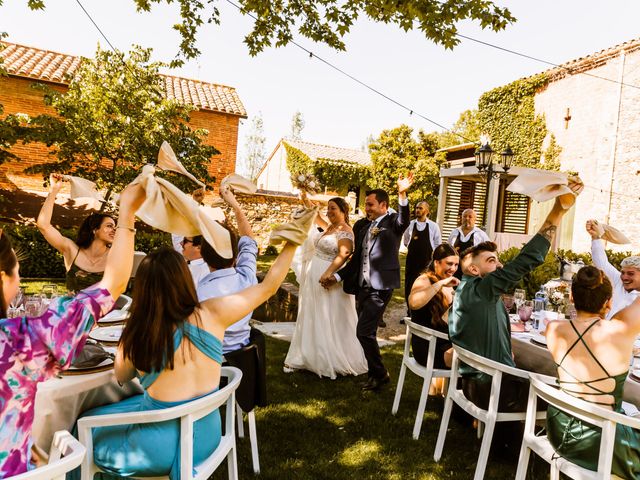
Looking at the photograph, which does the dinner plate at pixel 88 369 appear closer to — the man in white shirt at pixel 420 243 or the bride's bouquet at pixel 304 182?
the bride's bouquet at pixel 304 182

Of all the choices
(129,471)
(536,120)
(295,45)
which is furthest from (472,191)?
(129,471)

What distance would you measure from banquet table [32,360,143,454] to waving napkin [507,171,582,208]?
2.29 meters

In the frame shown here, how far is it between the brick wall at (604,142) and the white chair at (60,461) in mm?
16043

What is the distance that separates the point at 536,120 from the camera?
17578 millimetres

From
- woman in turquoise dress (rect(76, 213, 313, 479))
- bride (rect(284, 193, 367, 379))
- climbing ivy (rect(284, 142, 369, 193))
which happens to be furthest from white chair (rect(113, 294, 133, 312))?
climbing ivy (rect(284, 142, 369, 193))

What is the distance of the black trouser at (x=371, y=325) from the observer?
4.69 metres

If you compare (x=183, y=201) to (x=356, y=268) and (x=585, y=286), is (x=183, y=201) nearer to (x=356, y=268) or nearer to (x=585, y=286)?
(x=585, y=286)

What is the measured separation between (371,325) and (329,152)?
27236 millimetres

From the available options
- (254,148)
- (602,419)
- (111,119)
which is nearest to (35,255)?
(111,119)

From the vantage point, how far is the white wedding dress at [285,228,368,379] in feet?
16.7

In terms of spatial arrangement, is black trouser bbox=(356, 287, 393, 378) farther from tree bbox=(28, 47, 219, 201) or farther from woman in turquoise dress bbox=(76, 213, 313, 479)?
tree bbox=(28, 47, 219, 201)

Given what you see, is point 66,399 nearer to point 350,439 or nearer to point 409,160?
point 350,439

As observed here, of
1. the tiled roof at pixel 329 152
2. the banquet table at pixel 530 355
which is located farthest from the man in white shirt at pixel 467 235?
the tiled roof at pixel 329 152

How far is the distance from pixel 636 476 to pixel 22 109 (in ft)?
54.8
